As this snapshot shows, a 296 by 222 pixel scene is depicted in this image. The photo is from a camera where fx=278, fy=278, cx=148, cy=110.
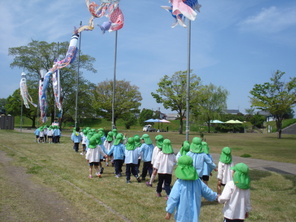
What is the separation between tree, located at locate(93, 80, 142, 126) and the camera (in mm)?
52375

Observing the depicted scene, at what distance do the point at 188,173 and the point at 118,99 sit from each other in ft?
162

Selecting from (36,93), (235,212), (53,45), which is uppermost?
(53,45)

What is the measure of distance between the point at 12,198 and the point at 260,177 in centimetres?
871

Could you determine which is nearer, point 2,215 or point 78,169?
point 2,215

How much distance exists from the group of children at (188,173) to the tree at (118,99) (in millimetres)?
39109

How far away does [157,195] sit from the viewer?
798 centimetres

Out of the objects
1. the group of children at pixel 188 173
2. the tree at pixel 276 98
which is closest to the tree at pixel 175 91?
the tree at pixel 276 98

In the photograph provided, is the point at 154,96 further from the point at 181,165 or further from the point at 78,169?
the point at 181,165

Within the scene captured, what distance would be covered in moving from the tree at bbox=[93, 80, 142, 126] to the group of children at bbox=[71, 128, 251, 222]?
128 ft

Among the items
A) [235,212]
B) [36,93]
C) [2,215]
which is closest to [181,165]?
[235,212]

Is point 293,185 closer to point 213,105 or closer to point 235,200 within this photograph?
point 235,200

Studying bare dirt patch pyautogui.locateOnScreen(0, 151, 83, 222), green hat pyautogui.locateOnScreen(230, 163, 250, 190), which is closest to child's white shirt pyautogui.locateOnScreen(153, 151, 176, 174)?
bare dirt patch pyautogui.locateOnScreen(0, 151, 83, 222)

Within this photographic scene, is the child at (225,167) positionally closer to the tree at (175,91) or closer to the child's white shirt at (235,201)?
the child's white shirt at (235,201)

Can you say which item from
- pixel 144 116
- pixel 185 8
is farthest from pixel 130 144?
pixel 144 116
